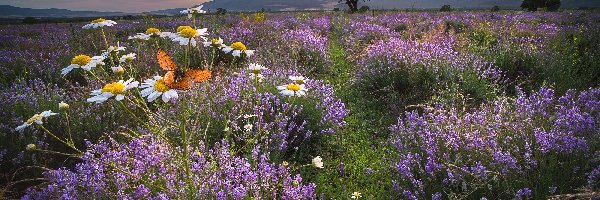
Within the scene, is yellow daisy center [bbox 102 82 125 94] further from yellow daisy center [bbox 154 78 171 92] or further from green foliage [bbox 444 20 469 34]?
green foliage [bbox 444 20 469 34]

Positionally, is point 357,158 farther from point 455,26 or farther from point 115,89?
point 455,26

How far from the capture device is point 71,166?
347 cm

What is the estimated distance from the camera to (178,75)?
1.53m

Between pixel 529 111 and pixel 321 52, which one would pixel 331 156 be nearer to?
pixel 529 111

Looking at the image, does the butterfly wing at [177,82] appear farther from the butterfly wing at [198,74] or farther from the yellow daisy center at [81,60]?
the yellow daisy center at [81,60]

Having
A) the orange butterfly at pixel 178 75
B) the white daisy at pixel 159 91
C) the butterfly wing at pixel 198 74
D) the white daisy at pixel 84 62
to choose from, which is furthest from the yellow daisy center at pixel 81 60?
the butterfly wing at pixel 198 74

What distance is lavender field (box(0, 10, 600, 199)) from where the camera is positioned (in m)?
2.31

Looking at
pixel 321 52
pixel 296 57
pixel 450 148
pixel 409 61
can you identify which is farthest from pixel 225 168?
pixel 321 52

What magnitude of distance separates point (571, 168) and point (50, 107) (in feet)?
15.4

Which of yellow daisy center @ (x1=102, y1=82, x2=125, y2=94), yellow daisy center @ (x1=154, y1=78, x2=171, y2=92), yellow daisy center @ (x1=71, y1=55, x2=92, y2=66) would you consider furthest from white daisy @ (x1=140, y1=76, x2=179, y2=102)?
yellow daisy center @ (x1=71, y1=55, x2=92, y2=66)

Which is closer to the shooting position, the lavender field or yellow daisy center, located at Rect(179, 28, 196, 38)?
yellow daisy center, located at Rect(179, 28, 196, 38)

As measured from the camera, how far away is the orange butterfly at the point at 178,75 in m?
1.45

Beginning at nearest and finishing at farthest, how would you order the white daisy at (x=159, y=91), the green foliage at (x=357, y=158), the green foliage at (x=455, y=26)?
the white daisy at (x=159, y=91) → the green foliage at (x=357, y=158) → the green foliage at (x=455, y=26)

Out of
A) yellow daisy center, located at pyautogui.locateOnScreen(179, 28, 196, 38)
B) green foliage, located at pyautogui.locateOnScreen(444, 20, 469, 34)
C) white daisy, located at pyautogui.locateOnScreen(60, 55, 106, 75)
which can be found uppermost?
yellow daisy center, located at pyautogui.locateOnScreen(179, 28, 196, 38)
